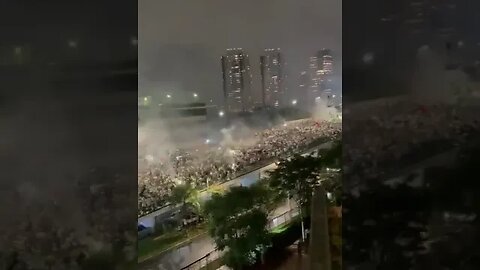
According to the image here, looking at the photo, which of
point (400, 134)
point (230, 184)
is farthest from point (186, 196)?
point (400, 134)

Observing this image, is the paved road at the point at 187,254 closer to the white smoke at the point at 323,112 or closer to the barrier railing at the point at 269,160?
the barrier railing at the point at 269,160

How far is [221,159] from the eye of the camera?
5.57 ft

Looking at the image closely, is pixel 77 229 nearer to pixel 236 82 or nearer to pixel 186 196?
pixel 186 196

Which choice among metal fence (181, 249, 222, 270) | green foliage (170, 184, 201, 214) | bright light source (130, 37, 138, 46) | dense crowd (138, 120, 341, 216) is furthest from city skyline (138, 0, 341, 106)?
metal fence (181, 249, 222, 270)

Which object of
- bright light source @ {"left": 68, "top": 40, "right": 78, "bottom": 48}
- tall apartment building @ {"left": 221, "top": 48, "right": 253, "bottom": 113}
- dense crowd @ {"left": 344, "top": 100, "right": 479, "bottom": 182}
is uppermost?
bright light source @ {"left": 68, "top": 40, "right": 78, "bottom": 48}

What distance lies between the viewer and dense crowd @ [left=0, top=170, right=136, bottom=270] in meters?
1.71

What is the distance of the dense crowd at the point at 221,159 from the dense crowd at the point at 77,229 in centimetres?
7

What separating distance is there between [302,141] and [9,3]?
846 millimetres

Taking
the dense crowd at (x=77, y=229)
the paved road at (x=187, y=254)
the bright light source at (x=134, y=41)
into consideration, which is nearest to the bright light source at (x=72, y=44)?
the bright light source at (x=134, y=41)

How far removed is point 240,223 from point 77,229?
0.44 m

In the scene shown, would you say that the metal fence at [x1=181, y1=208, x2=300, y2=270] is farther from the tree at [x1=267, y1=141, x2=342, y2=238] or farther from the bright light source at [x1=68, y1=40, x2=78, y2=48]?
the bright light source at [x1=68, y1=40, x2=78, y2=48]

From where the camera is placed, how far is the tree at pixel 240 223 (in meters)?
1.68

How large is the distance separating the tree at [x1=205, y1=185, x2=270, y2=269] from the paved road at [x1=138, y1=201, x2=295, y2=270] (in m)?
0.03

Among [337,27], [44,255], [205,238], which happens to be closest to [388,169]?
[337,27]
